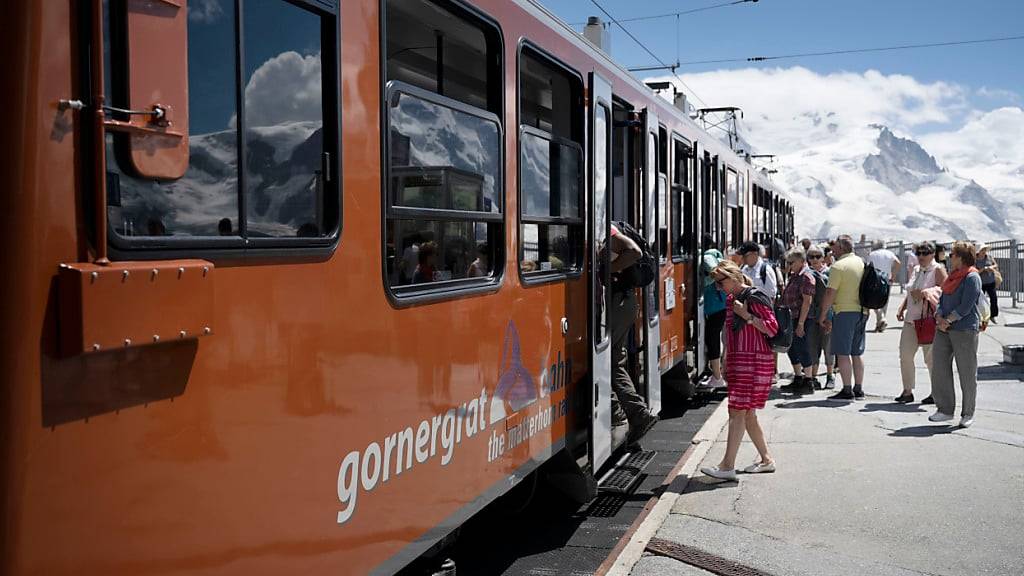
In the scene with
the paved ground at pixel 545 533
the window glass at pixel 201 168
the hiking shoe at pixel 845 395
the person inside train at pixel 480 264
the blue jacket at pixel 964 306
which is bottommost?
the paved ground at pixel 545 533

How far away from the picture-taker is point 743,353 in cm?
686

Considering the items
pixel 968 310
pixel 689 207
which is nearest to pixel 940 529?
pixel 968 310

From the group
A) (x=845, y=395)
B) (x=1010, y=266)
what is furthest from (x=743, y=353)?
(x=1010, y=266)

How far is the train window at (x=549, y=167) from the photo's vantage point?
15.4 ft

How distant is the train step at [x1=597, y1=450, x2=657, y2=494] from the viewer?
6664mm

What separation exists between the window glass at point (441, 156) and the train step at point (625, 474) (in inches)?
119

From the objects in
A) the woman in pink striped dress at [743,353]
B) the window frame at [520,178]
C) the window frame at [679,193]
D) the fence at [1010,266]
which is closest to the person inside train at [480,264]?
the window frame at [520,178]

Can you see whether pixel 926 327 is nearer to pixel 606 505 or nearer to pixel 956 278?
pixel 956 278

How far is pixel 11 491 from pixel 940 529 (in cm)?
535

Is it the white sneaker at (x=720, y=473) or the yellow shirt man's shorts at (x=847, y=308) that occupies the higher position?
the yellow shirt man's shorts at (x=847, y=308)

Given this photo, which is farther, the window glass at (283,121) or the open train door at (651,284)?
the open train door at (651,284)

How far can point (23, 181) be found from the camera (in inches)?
75.5

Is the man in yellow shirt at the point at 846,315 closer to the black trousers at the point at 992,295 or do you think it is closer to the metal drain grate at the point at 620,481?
the metal drain grate at the point at 620,481

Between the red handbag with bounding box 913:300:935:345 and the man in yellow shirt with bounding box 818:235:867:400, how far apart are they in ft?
1.70
